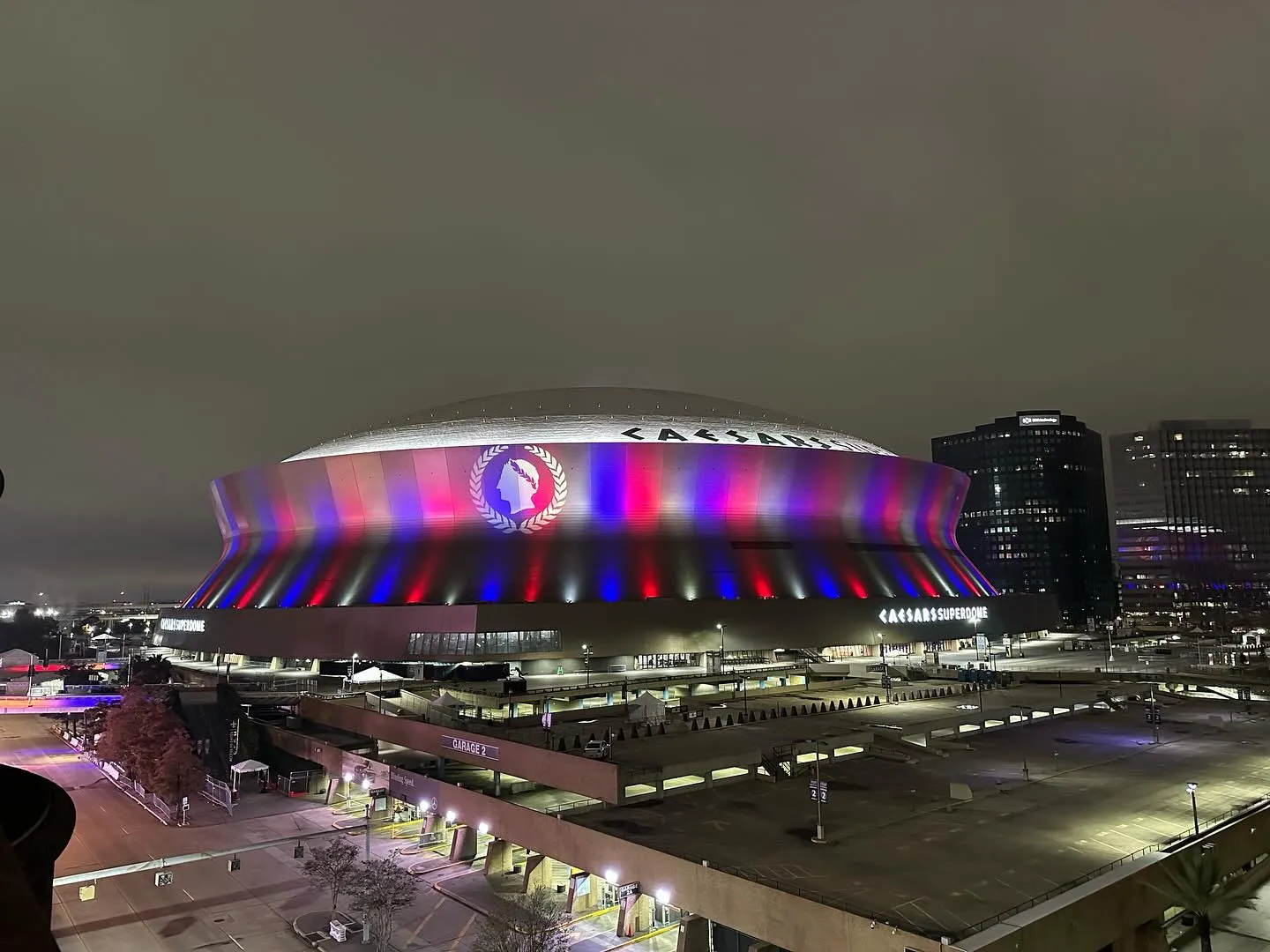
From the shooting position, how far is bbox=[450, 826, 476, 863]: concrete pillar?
29.4 metres

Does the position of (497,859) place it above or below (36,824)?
below

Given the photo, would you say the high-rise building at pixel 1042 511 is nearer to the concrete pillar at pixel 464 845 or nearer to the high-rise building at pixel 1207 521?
the high-rise building at pixel 1207 521

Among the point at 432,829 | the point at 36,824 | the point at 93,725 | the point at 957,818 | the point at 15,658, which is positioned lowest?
the point at 432,829

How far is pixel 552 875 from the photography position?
2733 cm

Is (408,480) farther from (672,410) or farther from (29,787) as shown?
(29,787)

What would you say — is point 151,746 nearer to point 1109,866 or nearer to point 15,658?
point 1109,866

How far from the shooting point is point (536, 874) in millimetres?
26531

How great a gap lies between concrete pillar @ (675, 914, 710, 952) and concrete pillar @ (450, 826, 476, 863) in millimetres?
11702

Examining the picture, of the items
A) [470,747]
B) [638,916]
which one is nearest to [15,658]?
[470,747]

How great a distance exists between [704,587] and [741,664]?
21.9 feet

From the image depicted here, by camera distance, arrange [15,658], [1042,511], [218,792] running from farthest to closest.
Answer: [1042,511], [15,658], [218,792]

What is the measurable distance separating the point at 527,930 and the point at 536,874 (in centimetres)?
620

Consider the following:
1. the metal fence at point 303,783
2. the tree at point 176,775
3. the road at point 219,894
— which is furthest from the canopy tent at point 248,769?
the tree at point 176,775

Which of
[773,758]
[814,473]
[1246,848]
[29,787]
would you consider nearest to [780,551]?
[814,473]
